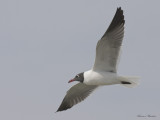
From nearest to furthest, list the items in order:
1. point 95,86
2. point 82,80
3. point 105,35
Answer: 1. point 105,35
2. point 82,80
3. point 95,86

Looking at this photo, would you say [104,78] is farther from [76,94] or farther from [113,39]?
[76,94]

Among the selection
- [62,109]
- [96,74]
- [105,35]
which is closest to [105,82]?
[96,74]

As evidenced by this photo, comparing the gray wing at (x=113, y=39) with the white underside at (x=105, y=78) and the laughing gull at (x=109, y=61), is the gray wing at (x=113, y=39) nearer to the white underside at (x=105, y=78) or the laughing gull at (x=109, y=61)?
the laughing gull at (x=109, y=61)

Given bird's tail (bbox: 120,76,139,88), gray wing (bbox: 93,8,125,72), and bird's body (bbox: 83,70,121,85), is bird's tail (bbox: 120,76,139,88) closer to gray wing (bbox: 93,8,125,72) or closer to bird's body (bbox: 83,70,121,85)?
bird's body (bbox: 83,70,121,85)

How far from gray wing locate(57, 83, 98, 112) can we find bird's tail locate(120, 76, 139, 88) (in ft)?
6.48

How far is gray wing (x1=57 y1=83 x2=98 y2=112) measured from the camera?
15.7m

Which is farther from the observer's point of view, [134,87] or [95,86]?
[95,86]

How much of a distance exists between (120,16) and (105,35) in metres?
0.61

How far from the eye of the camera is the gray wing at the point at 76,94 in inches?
617

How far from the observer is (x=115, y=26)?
44.0ft

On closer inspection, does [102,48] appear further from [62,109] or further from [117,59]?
[62,109]

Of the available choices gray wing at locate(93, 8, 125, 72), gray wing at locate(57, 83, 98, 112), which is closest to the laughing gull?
gray wing at locate(93, 8, 125, 72)

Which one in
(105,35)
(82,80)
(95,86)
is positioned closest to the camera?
(105,35)

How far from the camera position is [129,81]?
13773mm
